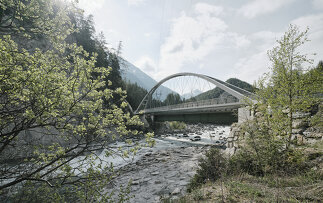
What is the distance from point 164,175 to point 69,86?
27.9 feet

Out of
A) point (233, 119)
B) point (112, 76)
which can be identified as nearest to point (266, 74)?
point (233, 119)

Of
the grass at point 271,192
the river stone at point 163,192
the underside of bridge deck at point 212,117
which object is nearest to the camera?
the grass at point 271,192

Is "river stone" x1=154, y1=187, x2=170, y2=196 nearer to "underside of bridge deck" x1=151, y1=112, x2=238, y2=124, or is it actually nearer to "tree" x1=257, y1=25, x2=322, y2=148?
"tree" x1=257, y1=25, x2=322, y2=148

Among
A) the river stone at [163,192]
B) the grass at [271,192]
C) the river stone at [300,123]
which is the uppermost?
the river stone at [300,123]

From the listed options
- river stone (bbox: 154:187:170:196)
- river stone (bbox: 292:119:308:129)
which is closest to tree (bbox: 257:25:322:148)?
river stone (bbox: 292:119:308:129)

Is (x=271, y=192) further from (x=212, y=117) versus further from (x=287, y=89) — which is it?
(x=212, y=117)

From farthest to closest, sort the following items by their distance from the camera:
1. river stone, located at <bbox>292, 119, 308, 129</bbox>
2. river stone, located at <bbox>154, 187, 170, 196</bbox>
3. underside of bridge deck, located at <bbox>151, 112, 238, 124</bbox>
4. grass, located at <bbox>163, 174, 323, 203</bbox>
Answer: underside of bridge deck, located at <bbox>151, 112, 238, 124</bbox> < river stone, located at <bbox>154, 187, 170, 196</bbox> < river stone, located at <bbox>292, 119, 308, 129</bbox> < grass, located at <bbox>163, 174, 323, 203</bbox>

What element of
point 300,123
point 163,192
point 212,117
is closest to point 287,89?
point 300,123

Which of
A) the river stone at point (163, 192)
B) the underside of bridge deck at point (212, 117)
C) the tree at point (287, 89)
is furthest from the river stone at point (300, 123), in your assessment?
the river stone at point (163, 192)

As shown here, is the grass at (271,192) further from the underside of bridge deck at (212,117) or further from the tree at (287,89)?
the underside of bridge deck at (212,117)

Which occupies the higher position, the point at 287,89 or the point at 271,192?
the point at 287,89

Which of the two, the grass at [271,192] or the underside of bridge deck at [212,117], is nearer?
the grass at [271,192]

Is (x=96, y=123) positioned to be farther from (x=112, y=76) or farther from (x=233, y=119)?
(x=112, y=76)

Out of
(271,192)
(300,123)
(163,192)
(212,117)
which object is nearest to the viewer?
(271,192)
